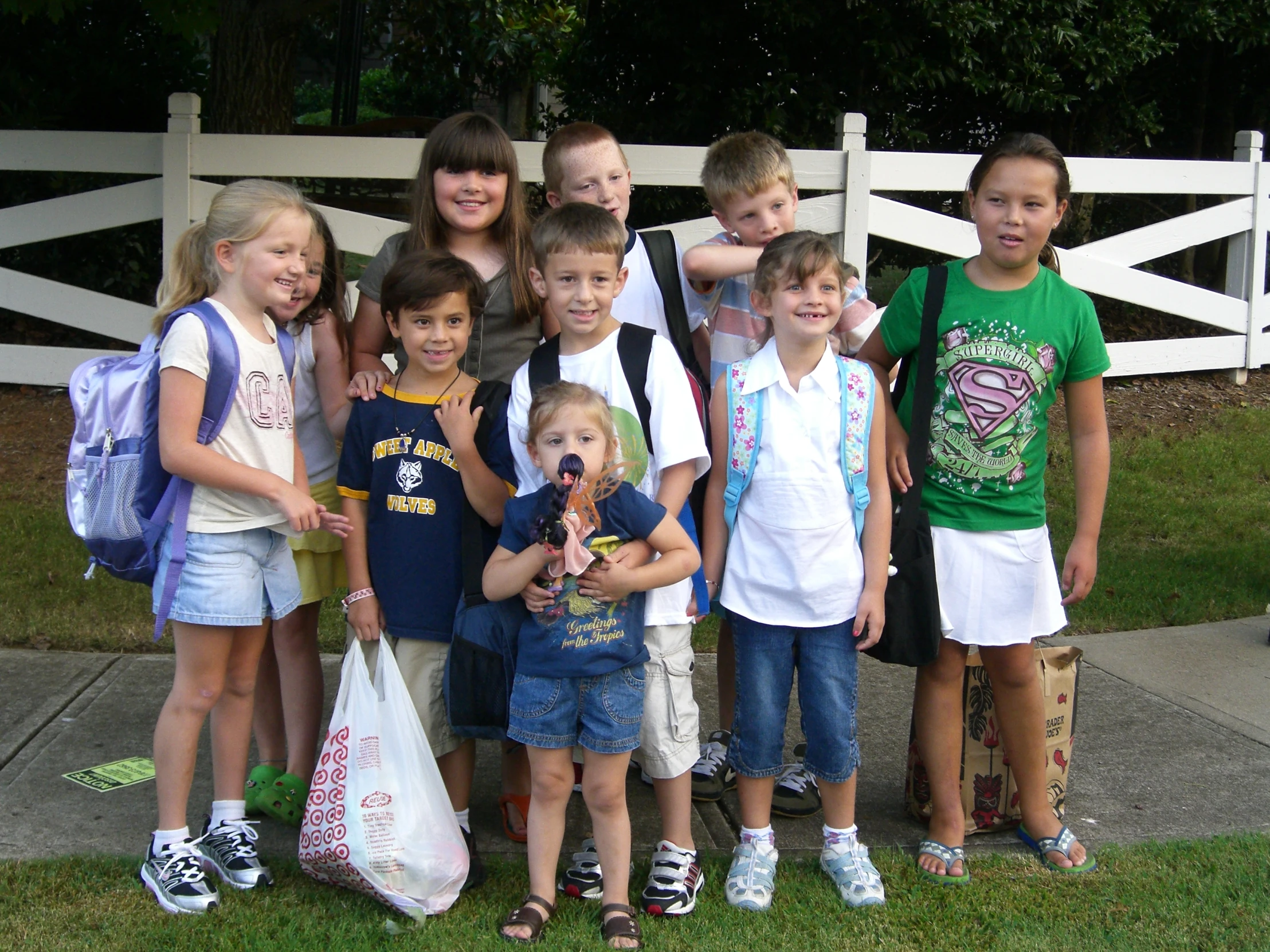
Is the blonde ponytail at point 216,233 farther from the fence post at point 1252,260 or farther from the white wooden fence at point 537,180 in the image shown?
the fence post at point 1252,260

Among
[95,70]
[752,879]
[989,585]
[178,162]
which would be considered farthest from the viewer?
[95,70]

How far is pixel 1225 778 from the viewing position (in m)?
3.66

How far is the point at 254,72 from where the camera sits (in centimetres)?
754

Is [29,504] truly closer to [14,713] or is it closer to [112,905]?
[14,713]

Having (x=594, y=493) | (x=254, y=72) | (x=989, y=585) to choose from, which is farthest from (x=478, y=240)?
(x=254, y=72)

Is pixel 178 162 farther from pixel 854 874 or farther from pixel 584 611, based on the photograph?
pixel 854 874

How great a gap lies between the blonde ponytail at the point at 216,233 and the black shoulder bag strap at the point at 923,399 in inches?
62.6

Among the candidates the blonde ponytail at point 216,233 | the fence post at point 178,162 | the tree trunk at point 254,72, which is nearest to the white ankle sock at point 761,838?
the blonde ponytail at point 216,233

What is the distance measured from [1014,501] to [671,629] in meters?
0.94

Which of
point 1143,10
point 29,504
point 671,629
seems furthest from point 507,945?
point 1143,10

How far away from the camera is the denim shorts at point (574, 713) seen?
278 centimetres

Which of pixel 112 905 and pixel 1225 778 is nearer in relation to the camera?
pixel 112 905

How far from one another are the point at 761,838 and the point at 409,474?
126 cm

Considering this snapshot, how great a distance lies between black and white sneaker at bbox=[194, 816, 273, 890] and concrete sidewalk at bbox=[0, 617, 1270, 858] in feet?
0.53
